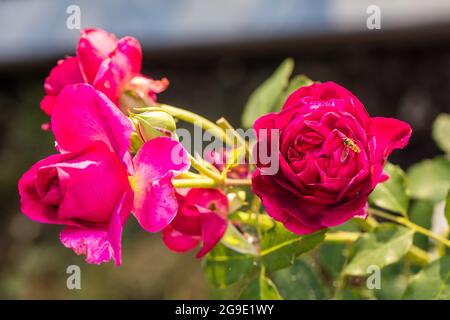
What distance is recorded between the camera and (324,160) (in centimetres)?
39

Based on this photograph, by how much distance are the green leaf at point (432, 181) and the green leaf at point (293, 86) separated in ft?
0.50

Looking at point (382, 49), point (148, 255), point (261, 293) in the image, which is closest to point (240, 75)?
point (382, 49)

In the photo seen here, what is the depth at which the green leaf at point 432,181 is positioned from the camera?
0.61 metres

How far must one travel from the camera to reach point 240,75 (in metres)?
1.80

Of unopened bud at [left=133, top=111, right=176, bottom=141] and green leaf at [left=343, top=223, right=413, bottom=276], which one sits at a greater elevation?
unopened bud at [left=133, top=111, right=176, bottom=141]

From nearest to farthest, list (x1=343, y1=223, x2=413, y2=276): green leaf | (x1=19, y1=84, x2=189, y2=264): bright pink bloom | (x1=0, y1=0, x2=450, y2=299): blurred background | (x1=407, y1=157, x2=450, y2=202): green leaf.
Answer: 1. (x1=19, y1=84, x2=189, y2=264): bright pink bloom
2. (x1=343, y1=223, x2=413, y2=276): green leaf
3. (x1=407, y1=157, x2=450, y2=202): green leaf
4. (x1=0, y1=0, x2=450, y2=299): blurred background

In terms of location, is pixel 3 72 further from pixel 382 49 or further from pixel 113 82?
pixel 113 82

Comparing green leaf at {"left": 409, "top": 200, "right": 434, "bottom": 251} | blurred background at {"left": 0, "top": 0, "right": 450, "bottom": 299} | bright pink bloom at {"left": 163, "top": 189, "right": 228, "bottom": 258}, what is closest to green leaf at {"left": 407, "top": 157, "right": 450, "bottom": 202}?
green leaf at {"left": 409, "top": 200, "right": 434, "bottom": 251}

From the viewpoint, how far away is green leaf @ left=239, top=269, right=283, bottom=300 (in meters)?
0.50

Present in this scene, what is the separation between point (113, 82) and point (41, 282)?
1.32 m

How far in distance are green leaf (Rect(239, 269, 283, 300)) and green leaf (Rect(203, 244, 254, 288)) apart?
0.02 meters

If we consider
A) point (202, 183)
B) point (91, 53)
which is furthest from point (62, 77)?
point (202, 183)

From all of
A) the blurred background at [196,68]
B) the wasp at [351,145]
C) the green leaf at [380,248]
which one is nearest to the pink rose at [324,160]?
the wasp at [351,145]

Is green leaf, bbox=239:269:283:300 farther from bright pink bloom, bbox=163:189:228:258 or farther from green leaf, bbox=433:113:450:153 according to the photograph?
green leaf, bbox=433:113:450:153
